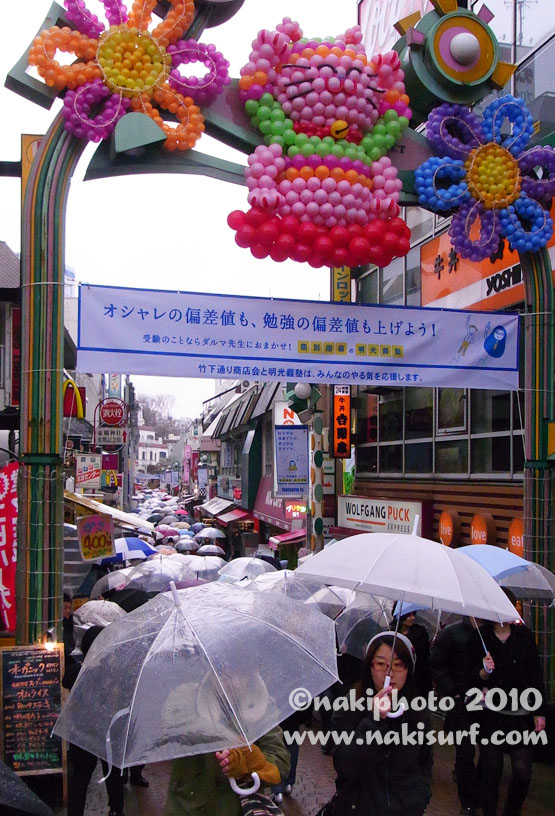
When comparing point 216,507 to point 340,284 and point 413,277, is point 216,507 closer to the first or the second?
point 340,284

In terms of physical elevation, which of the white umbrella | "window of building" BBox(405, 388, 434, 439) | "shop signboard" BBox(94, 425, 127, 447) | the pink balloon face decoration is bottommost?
the white umbrella

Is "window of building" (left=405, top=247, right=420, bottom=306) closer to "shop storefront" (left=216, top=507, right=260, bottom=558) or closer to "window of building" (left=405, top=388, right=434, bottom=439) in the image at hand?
"window of building" (left=405, top=388, right=434, bottom=439)

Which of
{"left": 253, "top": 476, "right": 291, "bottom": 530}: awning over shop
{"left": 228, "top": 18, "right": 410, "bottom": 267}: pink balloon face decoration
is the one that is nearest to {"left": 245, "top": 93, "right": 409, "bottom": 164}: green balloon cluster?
{"left": 228, "top": 18, "right": 410, "bottom": 267}: pink balloon face decoration

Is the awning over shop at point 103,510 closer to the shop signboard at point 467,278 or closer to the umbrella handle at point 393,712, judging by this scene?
the shop signboard at point 467,278

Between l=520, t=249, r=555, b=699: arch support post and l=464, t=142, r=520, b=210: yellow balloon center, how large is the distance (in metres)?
0.71

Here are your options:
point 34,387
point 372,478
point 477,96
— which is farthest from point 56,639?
point 372,478

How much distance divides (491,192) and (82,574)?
44.1 feet

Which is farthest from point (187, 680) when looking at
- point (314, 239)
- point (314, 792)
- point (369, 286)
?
point (369, 286)

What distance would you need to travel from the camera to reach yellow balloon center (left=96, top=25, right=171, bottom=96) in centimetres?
785

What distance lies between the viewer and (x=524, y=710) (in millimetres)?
5805

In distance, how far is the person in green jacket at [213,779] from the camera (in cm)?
380

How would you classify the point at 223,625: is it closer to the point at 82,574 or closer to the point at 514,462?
Result: the point at 514,462

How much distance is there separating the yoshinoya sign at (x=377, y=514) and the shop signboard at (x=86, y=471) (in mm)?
8471

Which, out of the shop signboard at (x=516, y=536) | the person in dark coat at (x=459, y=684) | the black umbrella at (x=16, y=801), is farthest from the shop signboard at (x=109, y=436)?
the black umbrella at (x=16, y=801)
